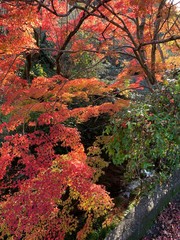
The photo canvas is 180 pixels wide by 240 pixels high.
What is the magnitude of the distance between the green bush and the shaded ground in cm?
113

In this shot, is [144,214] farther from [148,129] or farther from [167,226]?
[148,129]

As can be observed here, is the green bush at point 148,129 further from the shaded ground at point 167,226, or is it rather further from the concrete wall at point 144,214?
the shaded ground at point 167,226

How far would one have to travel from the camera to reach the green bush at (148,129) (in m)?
3.89

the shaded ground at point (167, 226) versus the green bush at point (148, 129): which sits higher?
the green bush at point (148, 129)

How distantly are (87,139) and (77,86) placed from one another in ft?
4.94

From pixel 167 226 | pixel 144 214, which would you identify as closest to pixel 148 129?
pixel 144 214

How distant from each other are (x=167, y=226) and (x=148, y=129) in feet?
6.02

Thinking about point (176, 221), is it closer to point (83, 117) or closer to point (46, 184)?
point (46, 184)

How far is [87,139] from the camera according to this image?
6.99 m

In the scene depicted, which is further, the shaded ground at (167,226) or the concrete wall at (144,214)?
the shaded ground at (167,226)

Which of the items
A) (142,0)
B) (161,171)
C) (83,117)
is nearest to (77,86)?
(83,117)

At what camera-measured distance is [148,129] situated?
3969mm

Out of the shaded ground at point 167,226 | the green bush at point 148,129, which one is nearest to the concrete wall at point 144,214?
the shaded ground at point 167,226

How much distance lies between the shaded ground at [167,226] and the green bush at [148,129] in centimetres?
113
